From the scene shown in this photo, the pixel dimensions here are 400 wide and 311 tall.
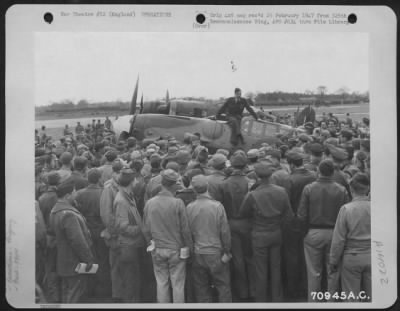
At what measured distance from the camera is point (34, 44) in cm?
280

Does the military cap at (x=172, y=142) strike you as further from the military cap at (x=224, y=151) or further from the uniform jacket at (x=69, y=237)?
the uniform jacket at (x=69, y=237)

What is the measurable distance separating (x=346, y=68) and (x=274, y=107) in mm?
381

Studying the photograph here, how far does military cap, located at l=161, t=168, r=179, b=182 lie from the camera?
2797 millimetres

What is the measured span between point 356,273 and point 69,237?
1.31 m

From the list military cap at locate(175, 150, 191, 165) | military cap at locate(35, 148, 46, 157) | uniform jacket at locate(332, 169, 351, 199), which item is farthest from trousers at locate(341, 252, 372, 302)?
military cap at locate(35, 148, 46, 157)

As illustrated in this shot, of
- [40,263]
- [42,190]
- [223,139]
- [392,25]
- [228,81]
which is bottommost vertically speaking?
[40,263]

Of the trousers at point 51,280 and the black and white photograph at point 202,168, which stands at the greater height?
the black and white photograph at point 202,168

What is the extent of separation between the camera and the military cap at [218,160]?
9.35ft

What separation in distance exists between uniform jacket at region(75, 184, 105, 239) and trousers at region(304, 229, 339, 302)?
3.08 feet

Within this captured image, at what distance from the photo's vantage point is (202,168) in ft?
9.34

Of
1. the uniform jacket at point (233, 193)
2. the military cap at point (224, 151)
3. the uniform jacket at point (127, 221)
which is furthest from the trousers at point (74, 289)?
the military cap at point (224, 151)

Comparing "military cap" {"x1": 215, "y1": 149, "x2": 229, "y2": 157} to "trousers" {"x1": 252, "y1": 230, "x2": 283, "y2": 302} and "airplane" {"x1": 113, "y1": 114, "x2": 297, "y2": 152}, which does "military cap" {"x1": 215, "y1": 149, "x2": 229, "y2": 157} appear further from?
"trousers" {"x1": 252, "y1": 230, "x2": 283, "y2": 302}

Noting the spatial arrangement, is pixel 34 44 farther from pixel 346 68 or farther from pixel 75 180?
pixel 346 68

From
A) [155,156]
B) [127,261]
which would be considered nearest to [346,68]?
[155,156]
